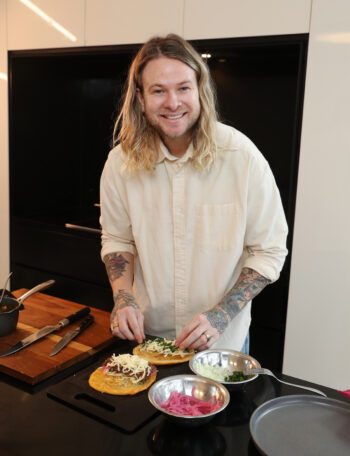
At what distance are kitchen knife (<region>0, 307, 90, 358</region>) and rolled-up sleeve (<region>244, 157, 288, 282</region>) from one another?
1.82ft

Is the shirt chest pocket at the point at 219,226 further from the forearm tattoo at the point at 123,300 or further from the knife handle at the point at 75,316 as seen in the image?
the knife handle at the point at 75,316

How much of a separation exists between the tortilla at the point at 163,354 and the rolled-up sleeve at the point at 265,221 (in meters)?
0.40

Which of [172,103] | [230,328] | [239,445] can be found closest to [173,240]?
[230,328]

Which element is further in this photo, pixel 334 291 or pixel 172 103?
pixel 334 291

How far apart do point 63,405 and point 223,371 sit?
1.26 ft

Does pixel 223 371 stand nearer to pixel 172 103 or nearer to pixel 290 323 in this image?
pixel 172 103

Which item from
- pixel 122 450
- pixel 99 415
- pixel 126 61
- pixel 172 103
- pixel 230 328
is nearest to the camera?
pixel 122 450

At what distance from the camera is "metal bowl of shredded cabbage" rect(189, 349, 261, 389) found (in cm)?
117

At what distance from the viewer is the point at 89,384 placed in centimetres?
119

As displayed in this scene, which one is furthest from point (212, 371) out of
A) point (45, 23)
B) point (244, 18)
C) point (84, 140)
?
point (84, 140)

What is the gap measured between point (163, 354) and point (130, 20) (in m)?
1.95

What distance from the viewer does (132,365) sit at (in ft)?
4.05

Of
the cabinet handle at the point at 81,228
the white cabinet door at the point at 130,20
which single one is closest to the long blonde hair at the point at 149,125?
the white cabinet door at the point at 130,20

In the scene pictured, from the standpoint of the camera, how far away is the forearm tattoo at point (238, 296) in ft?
4.89
